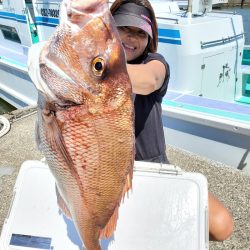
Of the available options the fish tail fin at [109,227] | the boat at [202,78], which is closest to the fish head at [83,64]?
the fish tail fin at [109,227]

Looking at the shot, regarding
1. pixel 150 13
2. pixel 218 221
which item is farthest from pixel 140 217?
pixel 150 13

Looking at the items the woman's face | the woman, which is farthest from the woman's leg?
the woman's face

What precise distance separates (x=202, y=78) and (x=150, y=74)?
10.7 feet

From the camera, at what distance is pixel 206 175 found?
397 centimetres

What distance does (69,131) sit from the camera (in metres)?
1.25

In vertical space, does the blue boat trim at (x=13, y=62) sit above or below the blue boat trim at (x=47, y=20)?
below

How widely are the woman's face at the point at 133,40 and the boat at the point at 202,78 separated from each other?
2099 millimetres

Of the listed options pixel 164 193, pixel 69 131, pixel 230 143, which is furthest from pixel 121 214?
pixel 230 143

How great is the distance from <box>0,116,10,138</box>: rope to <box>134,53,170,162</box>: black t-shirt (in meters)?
3.31

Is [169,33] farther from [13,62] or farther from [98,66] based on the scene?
[13,62]

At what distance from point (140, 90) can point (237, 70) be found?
4.49m

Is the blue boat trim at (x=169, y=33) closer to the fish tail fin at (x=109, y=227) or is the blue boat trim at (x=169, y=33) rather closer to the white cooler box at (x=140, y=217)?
the white cooler box at (x=140, y=217)

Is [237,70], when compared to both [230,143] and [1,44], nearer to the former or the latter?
[230,143]

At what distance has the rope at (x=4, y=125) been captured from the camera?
5.32 metres
